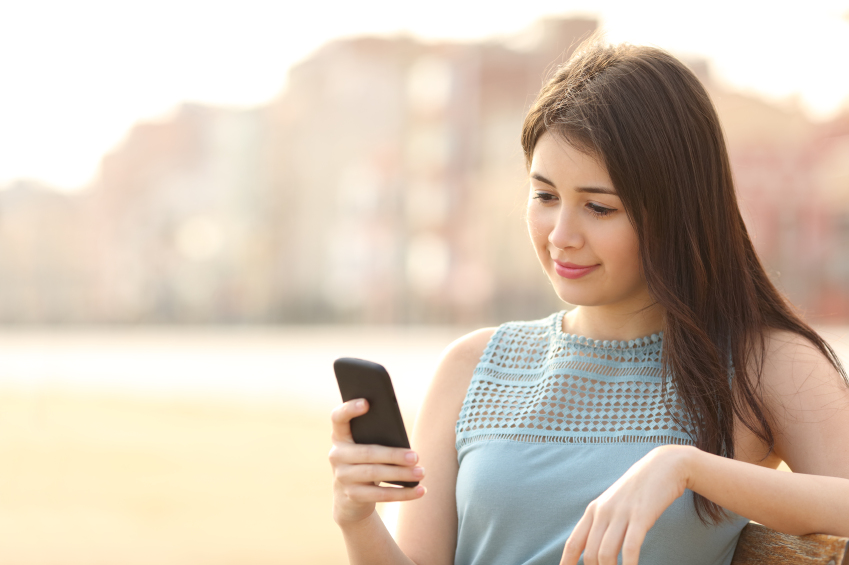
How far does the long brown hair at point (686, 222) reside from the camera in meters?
1.60

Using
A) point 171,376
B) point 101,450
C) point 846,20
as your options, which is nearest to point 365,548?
point 101,450

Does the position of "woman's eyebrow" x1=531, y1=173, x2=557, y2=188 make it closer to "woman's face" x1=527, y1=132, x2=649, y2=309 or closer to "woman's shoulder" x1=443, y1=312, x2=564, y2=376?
"woman's face" x1=527, y1=132, x2=649, y2=309

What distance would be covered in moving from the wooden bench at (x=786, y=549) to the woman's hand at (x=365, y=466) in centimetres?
60

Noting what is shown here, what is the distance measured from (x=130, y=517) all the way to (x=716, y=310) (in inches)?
242

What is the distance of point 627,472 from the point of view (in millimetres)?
1283

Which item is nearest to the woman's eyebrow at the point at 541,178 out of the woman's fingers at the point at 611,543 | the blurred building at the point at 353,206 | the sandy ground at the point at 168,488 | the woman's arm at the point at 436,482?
the woman's arm at the point at 436,482

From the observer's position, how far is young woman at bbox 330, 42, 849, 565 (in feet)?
5.13

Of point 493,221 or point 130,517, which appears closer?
point 130,517

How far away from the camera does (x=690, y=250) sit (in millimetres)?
1649

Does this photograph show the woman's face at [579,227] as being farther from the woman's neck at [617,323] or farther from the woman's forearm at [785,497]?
the woman's forearm at [785,497]

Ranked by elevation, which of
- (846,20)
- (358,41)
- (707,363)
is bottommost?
(707,363)

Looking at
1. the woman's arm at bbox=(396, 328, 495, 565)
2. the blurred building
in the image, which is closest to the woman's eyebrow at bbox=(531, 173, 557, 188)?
the woman's arm at bbox=(396, 328, 495, 565)

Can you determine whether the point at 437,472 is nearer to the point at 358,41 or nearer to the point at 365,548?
the point at 365,548

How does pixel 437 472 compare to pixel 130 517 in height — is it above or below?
above
